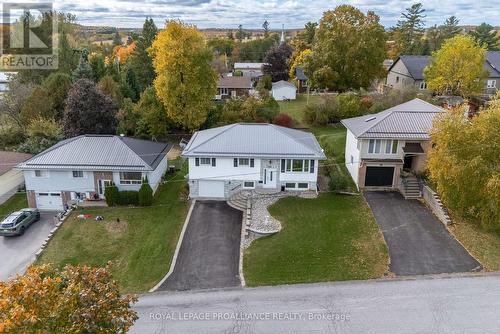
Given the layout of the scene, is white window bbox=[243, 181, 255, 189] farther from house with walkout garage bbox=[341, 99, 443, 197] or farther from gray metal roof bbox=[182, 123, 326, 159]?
house with walkout garage bbox=[341, 99, 443, 197]

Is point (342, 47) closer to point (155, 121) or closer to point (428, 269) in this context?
point (155, 121)

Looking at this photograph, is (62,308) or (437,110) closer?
(62,308)

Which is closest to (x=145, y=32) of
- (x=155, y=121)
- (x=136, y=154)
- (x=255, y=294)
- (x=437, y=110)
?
(x=155, y=121)

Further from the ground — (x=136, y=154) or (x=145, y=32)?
(x=145, y=32)

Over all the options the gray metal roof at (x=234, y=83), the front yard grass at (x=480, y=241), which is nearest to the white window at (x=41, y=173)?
the front yard grass at (x=480, y=241)

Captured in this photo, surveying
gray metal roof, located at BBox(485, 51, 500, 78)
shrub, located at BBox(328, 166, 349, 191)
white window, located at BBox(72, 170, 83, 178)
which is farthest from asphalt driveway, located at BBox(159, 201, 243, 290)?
gray metal roof, located at BBox(485, 51, 500, 78)

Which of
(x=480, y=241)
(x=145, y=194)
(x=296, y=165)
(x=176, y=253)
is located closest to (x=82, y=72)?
(x=145, y=194)
